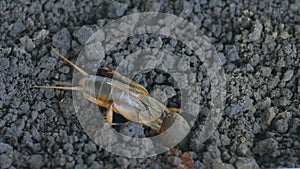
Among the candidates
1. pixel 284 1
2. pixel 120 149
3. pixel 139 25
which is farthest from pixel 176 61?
pixel 284 1

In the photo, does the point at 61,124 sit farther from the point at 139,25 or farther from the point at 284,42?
the point at 284,42

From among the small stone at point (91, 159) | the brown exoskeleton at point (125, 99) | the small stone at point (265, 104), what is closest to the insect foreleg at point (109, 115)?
the brown exoskeleton at point (125, 99)

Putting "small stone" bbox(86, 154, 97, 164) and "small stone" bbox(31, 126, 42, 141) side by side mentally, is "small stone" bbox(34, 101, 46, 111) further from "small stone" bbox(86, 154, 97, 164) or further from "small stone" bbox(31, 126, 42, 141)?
"small stone" bbox(86, 154, 97, 164)

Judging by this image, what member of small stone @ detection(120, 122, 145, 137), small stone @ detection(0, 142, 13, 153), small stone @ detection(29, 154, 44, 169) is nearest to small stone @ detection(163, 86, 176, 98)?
small stone @ detection(120, 122, 145, 137)

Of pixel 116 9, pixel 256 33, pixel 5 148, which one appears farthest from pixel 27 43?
pixel 256 33

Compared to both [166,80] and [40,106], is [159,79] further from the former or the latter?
[40,106]

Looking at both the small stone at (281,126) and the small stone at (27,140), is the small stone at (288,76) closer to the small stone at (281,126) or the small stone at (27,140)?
the small stone at (281,126)
